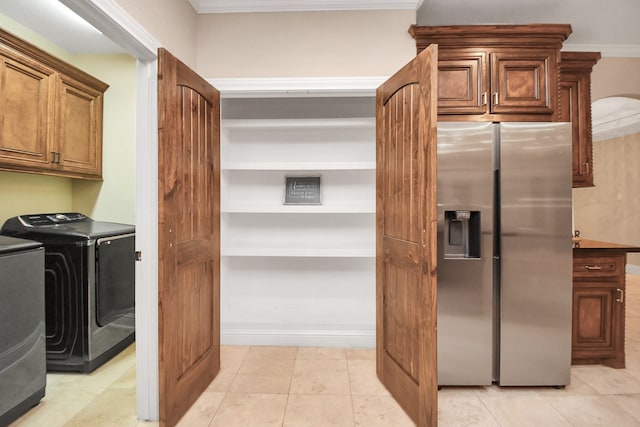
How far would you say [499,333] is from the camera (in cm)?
221

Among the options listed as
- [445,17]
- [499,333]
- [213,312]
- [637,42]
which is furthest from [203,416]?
[637,42]

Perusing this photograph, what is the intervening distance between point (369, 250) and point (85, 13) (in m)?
2.33

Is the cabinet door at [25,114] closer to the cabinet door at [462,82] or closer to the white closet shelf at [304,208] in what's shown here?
the white closet shelf at [304,208]

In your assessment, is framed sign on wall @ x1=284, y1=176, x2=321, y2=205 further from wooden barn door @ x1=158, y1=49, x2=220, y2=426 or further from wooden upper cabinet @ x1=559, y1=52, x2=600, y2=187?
wooden upper cabinet @ x1=559, y1=52, x2=600, y2=187

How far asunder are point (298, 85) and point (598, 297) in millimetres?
2813

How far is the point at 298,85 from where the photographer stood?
252cm

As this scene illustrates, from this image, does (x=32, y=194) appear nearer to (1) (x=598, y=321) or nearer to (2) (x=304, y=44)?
(2) (x=304, y=44)

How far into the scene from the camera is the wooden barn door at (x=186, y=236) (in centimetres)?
174

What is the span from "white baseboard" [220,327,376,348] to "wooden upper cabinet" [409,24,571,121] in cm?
201

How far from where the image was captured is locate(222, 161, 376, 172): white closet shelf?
2711 mm

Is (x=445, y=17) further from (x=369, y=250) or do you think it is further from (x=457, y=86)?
(x=369, y=250)

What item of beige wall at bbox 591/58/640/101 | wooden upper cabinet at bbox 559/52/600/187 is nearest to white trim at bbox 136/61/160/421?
wooden upper cabinet at bbox 559/52/600/187

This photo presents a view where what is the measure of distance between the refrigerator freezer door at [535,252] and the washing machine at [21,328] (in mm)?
2997

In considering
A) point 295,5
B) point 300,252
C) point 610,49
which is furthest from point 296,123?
point 610,49
